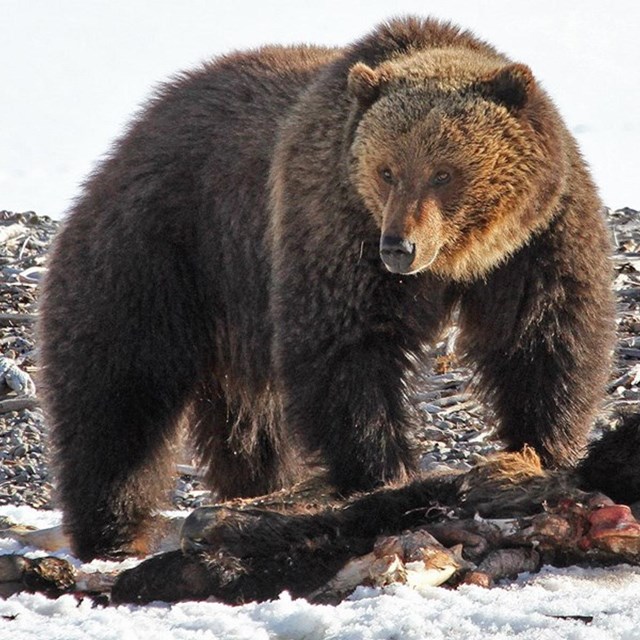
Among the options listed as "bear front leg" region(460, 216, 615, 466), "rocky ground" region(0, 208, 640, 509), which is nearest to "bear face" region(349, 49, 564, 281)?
"bear front leg" region(460, 216, 615, 466)

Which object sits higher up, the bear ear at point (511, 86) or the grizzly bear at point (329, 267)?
the bear ear at point (511, 86)

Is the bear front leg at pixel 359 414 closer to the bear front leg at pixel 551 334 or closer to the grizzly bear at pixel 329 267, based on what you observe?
the grizzly bear at pixel 329 267

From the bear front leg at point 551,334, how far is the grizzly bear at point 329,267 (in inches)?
0.4

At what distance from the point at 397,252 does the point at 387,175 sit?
19.5 inches

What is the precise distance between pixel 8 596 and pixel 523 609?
1810mm

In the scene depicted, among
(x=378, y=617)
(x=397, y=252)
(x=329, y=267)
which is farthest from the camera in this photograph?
(x=329, y=267)

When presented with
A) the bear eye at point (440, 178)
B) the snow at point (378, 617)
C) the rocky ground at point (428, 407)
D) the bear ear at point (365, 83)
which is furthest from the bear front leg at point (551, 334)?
the snow at point (378, 617)

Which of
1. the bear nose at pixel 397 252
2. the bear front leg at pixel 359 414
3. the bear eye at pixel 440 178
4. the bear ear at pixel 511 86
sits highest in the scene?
the bear ear at pixel 511 86

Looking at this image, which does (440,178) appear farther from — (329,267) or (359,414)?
(359,414)

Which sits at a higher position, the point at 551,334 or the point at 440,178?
the point at 440,178

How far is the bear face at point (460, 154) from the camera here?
6266mm

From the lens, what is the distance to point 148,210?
7.45 metres

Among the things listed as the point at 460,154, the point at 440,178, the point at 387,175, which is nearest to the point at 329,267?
the point at 387,175

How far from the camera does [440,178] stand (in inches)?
248
